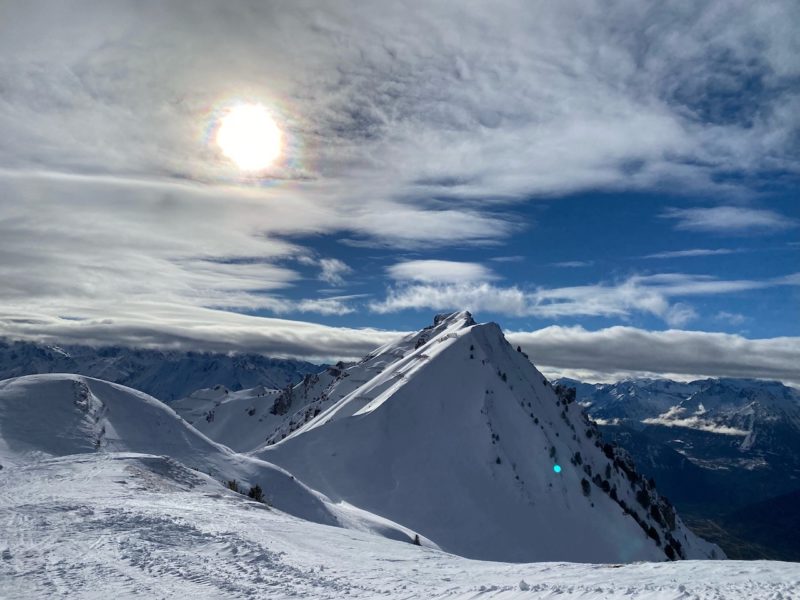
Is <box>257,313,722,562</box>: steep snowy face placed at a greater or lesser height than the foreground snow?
lesser

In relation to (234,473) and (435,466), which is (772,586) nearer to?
(234,473)

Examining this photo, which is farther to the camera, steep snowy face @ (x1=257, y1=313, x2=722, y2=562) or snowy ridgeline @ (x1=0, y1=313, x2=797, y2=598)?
steep snowy face @ (x1=257, y1=313, x2=722, y2=562)

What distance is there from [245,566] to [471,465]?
74282 millimetres

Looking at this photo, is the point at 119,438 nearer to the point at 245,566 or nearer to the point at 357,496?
the point at 357,496

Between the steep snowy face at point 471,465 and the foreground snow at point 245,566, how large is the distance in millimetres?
52534

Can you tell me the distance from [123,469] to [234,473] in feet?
63.1

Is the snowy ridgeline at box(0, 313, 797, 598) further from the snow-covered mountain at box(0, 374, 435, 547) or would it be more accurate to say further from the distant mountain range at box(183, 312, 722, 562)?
the distant mountain range at box(183, 312, 722, 562)

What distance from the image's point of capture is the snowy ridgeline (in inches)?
792

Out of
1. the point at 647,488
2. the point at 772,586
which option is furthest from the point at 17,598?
the point at 647,488

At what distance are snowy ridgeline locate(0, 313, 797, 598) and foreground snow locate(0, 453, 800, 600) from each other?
0.13m

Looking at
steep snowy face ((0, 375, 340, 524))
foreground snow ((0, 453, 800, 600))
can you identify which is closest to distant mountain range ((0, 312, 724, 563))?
steep snowy face ((0, 375, 340, 524))

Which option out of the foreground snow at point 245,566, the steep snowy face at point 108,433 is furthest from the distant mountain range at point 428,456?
the foreground snow at point 245,566

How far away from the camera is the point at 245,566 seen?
70.9 ft

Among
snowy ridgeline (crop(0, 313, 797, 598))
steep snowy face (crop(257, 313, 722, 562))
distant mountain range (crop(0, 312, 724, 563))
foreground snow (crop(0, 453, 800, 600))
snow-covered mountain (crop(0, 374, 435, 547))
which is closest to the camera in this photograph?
foreground snow (crop(0, 453, 800, 600))
